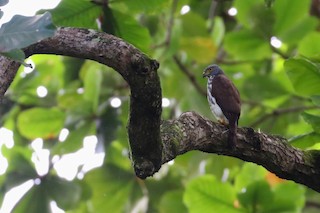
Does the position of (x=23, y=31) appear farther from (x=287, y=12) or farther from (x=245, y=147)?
(x=287, y=12)

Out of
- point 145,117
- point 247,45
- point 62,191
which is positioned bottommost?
point 62,191

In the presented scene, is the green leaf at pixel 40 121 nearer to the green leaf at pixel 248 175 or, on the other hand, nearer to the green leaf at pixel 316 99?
the green leaf at pixel 248 175

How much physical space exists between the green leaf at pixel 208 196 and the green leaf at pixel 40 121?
1086 mm

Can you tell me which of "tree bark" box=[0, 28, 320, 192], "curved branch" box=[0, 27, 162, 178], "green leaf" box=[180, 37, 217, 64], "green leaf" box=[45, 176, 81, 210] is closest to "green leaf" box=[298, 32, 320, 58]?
"green leaf" box=[180, 37, 217, 64]

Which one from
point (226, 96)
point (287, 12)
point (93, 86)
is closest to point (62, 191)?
point (93, 86)

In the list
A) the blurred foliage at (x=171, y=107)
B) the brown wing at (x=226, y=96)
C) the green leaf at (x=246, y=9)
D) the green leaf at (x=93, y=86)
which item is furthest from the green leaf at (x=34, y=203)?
the brown wing at (x=226, y=96)

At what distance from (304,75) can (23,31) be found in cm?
112

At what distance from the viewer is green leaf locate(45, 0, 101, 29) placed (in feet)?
7.89

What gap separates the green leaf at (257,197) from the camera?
9.61 feet

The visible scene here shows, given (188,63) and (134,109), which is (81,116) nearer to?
(188,63)

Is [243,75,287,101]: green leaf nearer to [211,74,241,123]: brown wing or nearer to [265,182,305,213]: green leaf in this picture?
[265,182,305,213]: green leaf

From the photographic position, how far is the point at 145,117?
165cm

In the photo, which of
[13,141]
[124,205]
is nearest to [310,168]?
[124,205]

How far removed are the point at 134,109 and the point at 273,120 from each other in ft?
7.53
